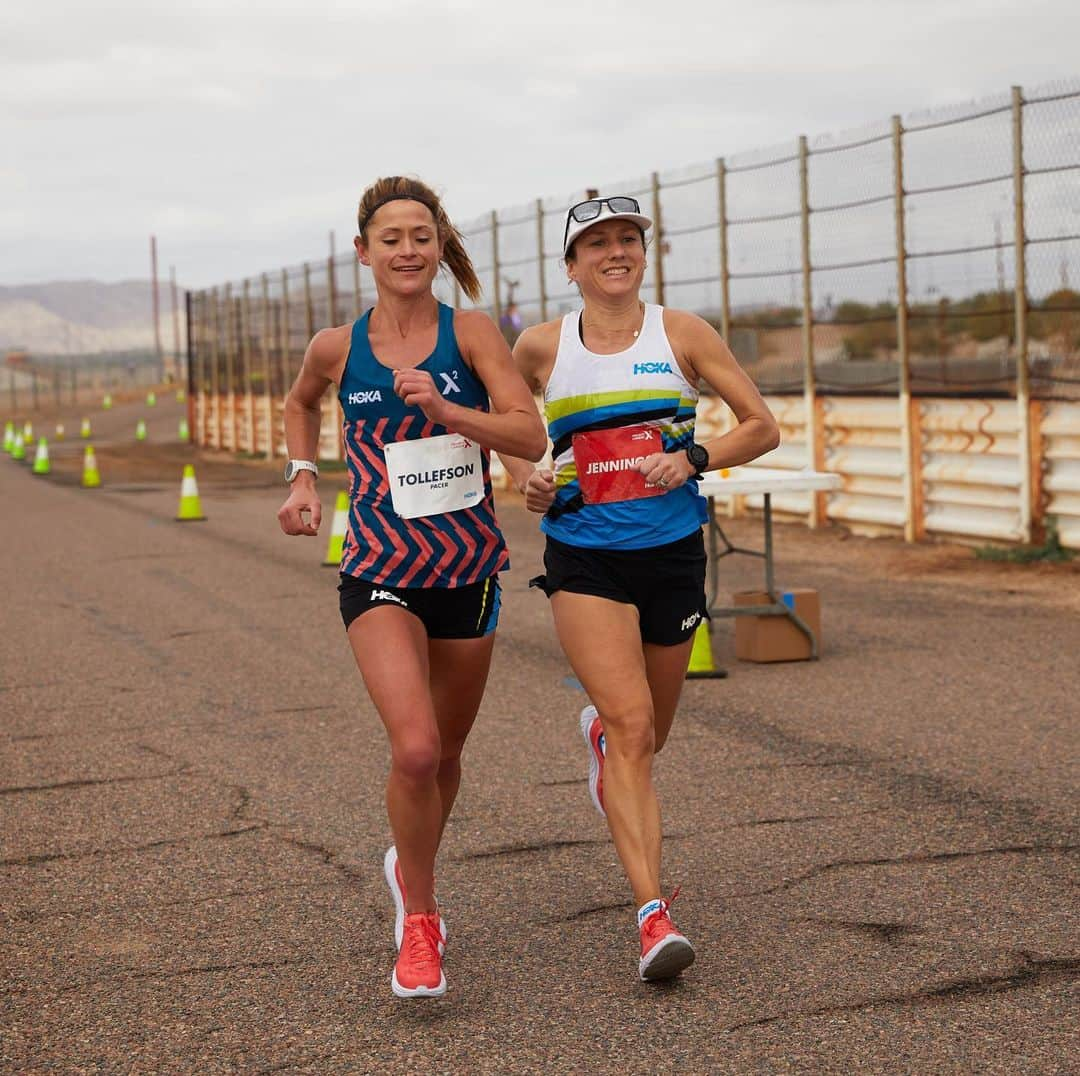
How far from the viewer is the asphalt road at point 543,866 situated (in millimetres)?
4414

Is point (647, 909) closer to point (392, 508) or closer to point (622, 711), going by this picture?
point (622, 711)

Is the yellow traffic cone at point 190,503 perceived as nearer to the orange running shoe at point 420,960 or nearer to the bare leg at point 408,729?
the bare leg at point 408,729

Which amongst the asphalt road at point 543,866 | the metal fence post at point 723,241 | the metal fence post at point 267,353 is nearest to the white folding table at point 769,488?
the asphalt road at point 543,866

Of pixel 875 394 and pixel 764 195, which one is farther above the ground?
pixel 764 195

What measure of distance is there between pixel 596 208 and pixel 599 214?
0.04 metres

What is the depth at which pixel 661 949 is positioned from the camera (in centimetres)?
464

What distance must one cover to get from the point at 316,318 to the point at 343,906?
31161 mm

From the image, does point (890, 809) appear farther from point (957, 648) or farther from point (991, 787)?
point (957, 648)

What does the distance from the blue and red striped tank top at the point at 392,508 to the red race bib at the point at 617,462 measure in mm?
390

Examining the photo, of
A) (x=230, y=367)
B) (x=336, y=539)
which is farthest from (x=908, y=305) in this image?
(x=230, y=367)

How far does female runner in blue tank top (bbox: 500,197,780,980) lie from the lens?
5094 millimetres

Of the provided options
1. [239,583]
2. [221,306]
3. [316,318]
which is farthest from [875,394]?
[221,306]

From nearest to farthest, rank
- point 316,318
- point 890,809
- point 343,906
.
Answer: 1. point 343,906
2. point 890,809
3. point 316,318

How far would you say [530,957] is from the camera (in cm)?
505
